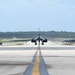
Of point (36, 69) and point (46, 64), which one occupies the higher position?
point (36, 69)

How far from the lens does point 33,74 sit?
14164 millimetres

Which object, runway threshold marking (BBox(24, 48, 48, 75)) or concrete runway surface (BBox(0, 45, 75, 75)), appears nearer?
runway threshold marking (BBox(24, 48, 48, 75))

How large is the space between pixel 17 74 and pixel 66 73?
2018 mm

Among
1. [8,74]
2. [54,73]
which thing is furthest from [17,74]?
[54,73]

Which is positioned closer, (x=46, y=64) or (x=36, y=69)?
(x=36, y=69)

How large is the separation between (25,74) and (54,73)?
4.49 feet

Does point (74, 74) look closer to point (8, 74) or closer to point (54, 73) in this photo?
point (54, 73)

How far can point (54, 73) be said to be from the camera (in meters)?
15.1

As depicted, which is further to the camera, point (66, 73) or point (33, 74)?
point (66, 73)

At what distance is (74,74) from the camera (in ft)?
47.9

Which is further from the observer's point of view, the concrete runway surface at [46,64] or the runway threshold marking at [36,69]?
the concrete runway surface at [46,64]

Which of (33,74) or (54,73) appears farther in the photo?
(54,73)

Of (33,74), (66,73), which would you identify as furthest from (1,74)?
(66,73)

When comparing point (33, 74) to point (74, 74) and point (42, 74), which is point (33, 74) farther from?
point (74, 74)
